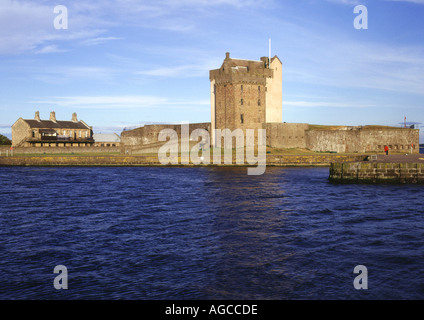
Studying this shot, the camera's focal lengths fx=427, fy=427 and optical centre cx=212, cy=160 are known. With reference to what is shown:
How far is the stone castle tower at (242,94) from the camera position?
53.4 meters

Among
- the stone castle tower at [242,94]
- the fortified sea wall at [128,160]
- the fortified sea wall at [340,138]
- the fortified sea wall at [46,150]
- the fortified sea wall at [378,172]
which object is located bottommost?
the fortified sea wall at [378,172]

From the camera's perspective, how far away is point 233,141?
53.8 metres

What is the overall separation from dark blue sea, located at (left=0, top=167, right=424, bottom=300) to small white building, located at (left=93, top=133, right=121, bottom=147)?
215ft

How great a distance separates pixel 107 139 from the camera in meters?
92.6

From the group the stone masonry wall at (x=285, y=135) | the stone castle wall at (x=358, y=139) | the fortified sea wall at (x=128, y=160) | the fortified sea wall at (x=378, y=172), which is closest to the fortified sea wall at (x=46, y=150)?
the fortified sea wall at (x=128, y=160)

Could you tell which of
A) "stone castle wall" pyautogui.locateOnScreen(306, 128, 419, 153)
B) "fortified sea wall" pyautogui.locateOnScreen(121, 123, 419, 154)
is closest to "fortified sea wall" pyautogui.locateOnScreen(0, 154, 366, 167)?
"fortified sea wall" pyautogui.locateOnScreen(121, 123, 419, 154)

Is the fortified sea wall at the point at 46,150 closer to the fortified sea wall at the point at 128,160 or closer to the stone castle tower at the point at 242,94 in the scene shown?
the fortified sea wall at the point at 128,160

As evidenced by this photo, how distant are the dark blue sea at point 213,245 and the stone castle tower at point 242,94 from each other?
99.4 feet

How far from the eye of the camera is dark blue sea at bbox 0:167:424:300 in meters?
9.36

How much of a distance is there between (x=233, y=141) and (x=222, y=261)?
42847 mm
